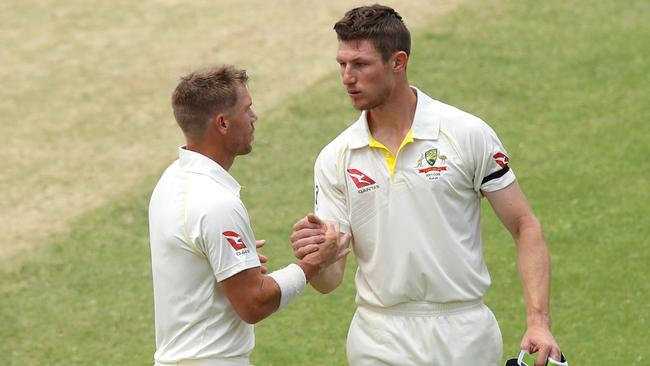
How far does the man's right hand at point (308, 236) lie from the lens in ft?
20.1

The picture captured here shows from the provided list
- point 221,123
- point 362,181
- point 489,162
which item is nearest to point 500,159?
point 489,162

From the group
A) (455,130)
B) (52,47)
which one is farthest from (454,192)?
(52,47)

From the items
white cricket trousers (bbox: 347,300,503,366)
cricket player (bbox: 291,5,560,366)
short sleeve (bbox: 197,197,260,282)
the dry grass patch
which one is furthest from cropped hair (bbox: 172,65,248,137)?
the dry grass patch

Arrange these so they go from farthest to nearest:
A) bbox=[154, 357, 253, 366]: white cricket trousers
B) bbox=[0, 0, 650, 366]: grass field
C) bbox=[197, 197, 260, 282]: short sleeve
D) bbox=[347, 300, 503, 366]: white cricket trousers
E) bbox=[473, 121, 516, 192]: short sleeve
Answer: bbox=[0, 0, 650, 366]: grass field → bbox=[347, 300, 503, 366]: white cricket trousers → bbox=[473, 121, 516, 192]: short sleeve → bbox=[154, 357, 253, 366]: white cricket trousers → bbox=[197, 197, 260, 282]: short sleeve

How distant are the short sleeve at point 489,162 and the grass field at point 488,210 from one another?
3.62 metres

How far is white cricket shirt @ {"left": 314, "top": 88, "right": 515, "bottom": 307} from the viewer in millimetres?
6215

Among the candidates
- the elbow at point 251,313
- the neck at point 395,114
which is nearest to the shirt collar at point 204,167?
the elbow at point 251,313

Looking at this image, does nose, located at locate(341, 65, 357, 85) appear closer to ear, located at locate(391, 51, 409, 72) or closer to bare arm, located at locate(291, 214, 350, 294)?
ear, located at locate(391, 51, 409, 72)

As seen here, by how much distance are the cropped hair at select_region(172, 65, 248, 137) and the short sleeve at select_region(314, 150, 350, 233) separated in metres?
0.71

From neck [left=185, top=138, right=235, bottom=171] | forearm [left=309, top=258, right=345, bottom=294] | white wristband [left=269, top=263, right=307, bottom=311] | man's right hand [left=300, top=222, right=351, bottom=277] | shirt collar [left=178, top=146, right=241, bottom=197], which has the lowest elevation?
forearm [left=309, top=258, right=345, bottom=294]

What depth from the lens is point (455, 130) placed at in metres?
6.26

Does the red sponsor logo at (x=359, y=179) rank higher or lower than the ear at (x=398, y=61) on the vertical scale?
lower

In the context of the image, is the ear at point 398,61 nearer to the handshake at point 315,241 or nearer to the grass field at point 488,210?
the handshake at point 315,241

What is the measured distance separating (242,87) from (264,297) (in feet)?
3.14
